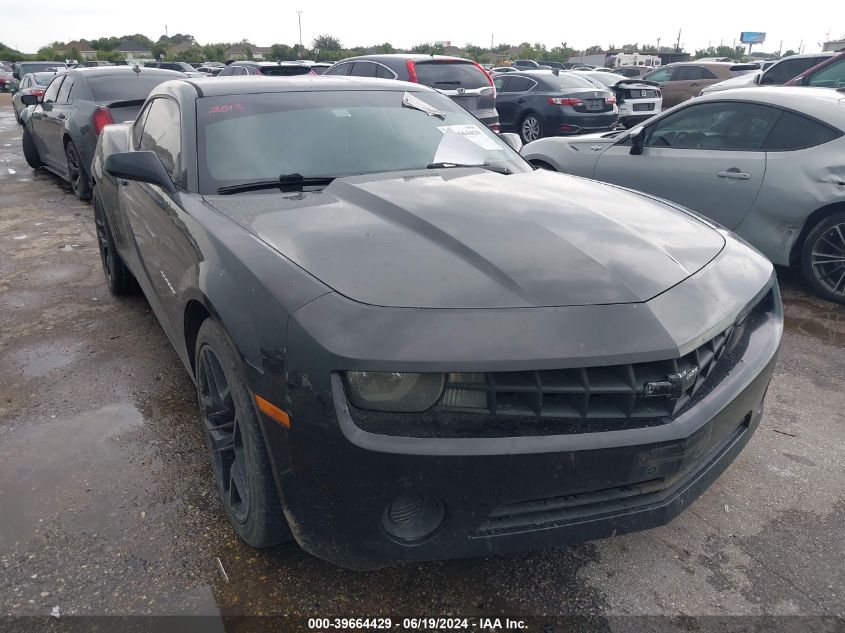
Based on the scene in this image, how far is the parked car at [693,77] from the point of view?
16.7 metres

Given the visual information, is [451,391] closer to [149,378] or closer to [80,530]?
[80,530]

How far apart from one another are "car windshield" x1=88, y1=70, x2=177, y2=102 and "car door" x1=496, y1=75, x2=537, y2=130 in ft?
21.3

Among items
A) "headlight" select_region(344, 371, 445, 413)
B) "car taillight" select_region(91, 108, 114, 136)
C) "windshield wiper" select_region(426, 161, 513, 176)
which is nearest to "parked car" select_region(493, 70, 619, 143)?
"car taillight" select_region(91, 108, 114, 136)

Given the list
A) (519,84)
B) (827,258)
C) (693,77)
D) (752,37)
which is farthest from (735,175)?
(752,37)

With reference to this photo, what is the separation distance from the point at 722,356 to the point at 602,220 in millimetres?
645

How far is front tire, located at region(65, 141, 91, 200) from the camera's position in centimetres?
782

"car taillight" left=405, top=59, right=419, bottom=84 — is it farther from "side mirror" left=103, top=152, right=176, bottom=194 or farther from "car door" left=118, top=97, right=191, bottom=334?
"side mirror" left=103, top=152, right=176, bottom=194

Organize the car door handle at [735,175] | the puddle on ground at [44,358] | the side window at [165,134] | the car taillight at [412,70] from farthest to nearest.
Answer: the car taillight at [412,70]
the car door handle at [735,175]
the puddle on ground at [44,358]
the side window at [165,134]

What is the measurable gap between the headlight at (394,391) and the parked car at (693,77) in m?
17.0

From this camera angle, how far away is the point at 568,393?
177 cm

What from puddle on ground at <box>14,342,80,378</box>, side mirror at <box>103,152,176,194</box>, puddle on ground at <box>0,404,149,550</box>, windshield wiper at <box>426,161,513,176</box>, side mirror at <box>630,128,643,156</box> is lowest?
puddle on ground at <box>14,342,80,378</box>

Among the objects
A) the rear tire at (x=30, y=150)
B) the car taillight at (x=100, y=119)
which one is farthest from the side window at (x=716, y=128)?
the rear tire at (x=30, y=150)

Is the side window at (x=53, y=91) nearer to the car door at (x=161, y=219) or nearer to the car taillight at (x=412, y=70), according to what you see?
the car taillight at (x=412, y=70)

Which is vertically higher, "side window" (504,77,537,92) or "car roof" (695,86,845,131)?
"car roof" (695,86,845,131)
